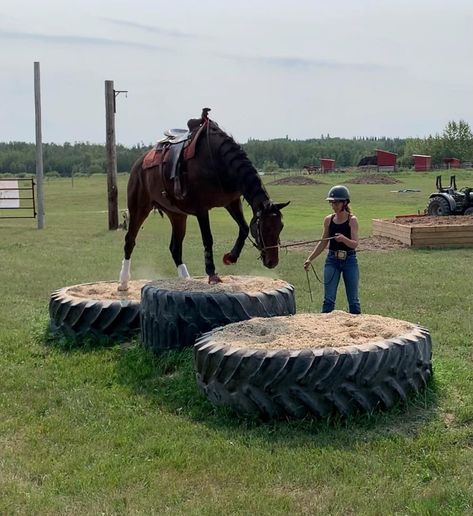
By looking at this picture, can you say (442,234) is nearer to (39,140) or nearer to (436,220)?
(436,220)

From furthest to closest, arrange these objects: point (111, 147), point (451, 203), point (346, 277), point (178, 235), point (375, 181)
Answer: point (375, 181) → point (111, 147) → point (451, 203) → point (178, 235) → point (346, 277)

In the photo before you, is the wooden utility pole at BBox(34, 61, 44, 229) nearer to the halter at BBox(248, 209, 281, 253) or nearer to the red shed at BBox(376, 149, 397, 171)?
the halter at BBox(248, 209, 281, 253)

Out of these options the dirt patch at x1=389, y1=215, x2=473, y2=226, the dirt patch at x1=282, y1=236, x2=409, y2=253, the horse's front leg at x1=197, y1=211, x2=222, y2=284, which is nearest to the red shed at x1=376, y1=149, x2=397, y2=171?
the dirt patch at x1=389, y1=215, x2=473, y2=226

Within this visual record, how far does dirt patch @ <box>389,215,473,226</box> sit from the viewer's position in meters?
17.1

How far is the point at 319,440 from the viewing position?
14.7ft

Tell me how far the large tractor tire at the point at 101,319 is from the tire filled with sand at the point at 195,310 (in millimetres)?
726

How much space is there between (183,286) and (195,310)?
1.73 ft

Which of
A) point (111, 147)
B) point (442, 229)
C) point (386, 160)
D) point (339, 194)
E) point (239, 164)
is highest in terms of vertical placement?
point (386, 160)

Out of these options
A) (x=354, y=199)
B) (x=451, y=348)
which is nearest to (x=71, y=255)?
(x=451, y=348)

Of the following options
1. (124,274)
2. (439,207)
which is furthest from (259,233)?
(439,207)

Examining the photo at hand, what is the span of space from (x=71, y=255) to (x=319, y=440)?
11.5 meters

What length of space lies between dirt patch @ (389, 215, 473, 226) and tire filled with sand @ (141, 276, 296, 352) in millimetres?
11198

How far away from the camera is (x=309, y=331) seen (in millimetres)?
5516

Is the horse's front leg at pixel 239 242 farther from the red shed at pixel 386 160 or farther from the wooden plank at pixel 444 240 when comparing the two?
the red shed at pixel 386 160
